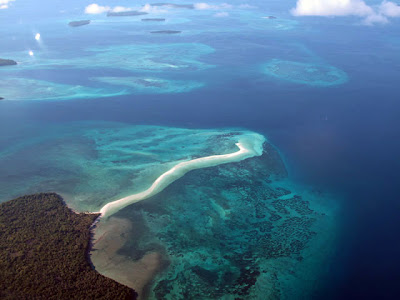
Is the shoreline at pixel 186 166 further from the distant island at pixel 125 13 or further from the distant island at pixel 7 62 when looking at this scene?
the distant island at pixel 125 13

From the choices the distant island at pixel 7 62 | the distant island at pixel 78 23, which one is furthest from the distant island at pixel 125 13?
the distant island at pixel 7 62

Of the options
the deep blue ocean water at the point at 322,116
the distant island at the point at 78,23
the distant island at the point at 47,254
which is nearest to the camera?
the distant island at the point at 47,254

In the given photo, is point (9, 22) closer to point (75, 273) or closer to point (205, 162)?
point (205, 162)

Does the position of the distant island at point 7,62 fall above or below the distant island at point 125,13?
below

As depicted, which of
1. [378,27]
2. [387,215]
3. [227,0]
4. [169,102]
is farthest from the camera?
[227,0]

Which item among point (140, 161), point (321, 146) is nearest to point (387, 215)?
point (321, 146)

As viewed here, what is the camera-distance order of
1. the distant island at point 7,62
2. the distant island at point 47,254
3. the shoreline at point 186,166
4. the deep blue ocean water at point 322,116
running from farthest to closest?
the distant island at point 7,62
the shoreline at point 186,166
the deep blue ocean water at point 322,116
the distant island at point 47,254

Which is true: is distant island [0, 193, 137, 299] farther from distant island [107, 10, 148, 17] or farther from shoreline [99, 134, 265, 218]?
distant island [107, 10, 148, 17]

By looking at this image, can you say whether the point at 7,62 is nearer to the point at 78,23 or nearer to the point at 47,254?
the point at 78,23
